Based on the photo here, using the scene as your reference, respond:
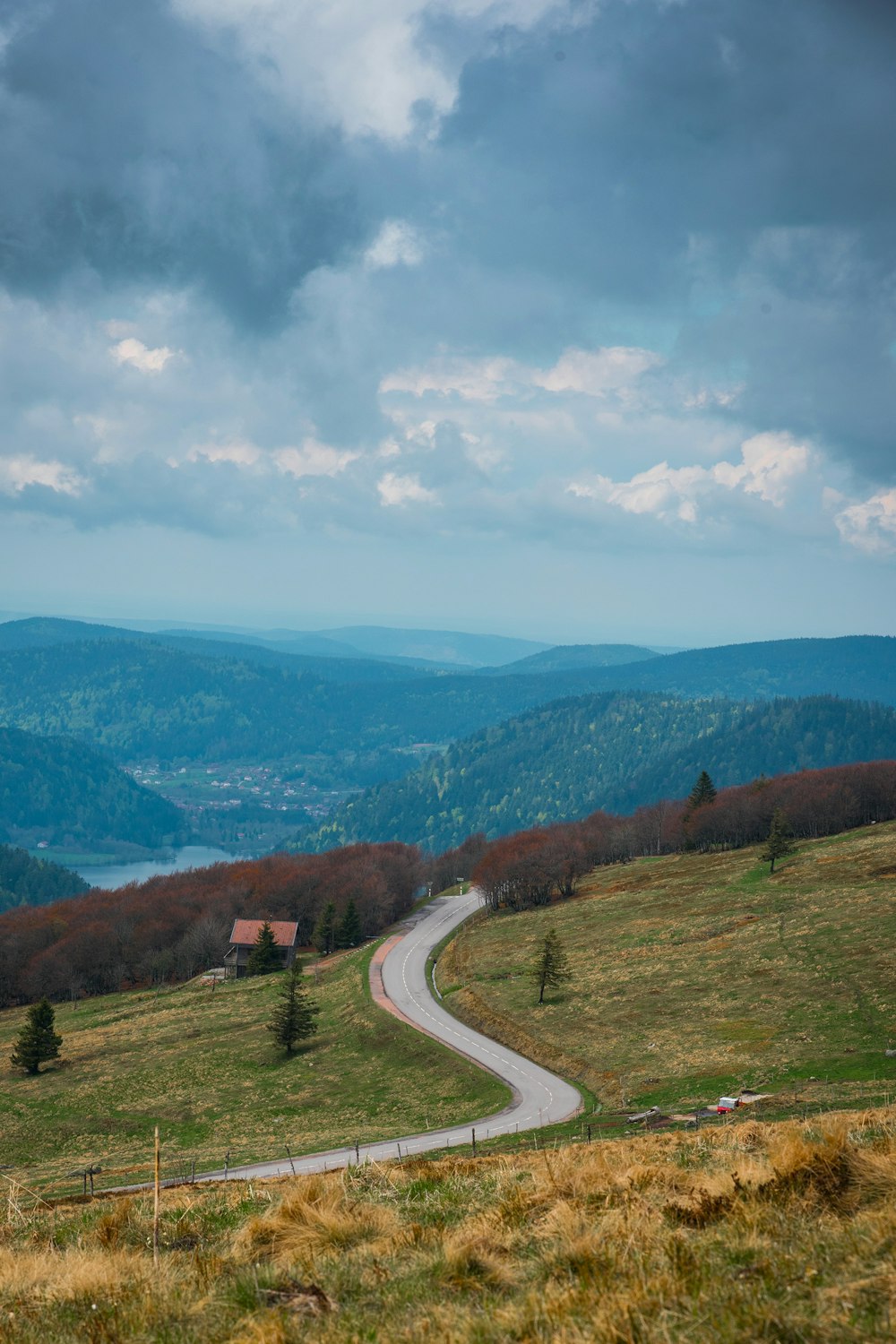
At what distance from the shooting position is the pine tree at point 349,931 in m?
103

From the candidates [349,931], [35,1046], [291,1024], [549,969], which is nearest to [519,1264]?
[549,969]

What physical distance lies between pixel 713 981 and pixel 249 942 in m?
58.2

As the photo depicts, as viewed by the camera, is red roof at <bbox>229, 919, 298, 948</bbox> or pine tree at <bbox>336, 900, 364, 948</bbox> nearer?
red roof at <bbox>229, 919, 298, 948</bbox>

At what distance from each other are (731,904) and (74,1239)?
74772 millimetres

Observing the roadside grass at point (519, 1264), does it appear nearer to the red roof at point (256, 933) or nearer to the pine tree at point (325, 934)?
the red roof at point (256, 933)

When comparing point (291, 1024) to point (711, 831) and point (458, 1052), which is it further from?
point (711, 831)

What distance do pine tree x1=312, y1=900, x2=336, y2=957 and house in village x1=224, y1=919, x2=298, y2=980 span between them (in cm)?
297

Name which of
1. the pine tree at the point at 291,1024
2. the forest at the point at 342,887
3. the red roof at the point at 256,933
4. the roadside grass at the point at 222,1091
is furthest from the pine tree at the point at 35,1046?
the forest at the point at 342,887

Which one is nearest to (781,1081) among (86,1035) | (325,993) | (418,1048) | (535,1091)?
(535,1091)

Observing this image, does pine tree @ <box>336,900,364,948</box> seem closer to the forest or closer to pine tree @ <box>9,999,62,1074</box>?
the forest

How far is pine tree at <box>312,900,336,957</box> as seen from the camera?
103 m

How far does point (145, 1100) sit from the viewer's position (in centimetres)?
5494

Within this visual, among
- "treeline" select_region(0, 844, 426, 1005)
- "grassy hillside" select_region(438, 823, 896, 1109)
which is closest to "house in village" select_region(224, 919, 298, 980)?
"treeline" select_region(0, 844, 426, 1005)

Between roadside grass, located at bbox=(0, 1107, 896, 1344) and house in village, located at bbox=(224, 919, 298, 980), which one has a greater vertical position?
roadside grass, located at bbox=(0, 1107, 896, 1344)
